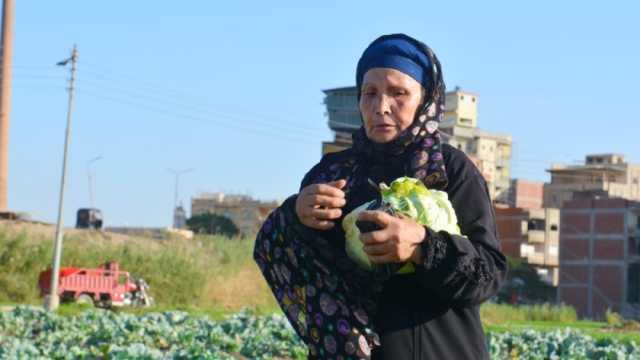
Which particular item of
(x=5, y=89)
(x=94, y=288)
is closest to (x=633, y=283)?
(x=5, y=89)

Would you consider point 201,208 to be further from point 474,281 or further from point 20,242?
point 474,281

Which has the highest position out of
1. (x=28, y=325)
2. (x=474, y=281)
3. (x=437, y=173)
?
(x=437, y=173)

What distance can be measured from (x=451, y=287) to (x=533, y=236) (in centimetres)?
9593

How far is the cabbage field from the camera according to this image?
1193 cm

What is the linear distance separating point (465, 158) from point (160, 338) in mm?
10614

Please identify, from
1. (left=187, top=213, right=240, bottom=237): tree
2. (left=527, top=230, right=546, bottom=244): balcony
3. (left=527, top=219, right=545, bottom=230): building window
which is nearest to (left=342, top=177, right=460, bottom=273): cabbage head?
(left=527, top=230, right=546, bottom=244): balcony

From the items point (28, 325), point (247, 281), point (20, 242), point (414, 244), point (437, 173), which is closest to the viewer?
point (414, 244)

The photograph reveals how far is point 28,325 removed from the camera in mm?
16078

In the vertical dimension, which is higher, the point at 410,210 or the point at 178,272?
the point at 410,210

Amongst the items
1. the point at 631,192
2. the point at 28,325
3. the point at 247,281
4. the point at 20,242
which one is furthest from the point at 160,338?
the point at 631,192

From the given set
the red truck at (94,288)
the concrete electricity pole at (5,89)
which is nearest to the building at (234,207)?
the concrete electricity pole at (5,89)

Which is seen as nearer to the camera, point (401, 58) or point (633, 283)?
point (401, 58)

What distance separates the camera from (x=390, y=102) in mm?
3301

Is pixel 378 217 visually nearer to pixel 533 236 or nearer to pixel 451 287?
pixel 451 287
